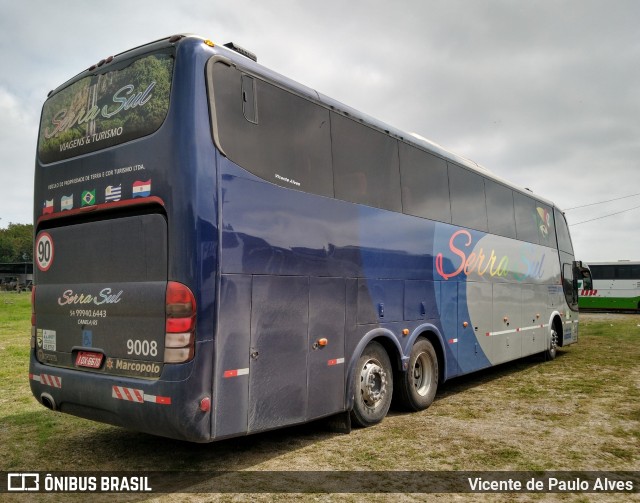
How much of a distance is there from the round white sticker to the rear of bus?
0.07 ft

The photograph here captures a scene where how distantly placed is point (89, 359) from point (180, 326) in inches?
54.3

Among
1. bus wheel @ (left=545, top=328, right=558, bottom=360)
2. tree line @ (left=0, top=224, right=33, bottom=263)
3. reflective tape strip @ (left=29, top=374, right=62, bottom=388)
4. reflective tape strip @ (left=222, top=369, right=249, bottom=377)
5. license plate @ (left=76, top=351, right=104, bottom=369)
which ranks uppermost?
tree line @ (left=0, top=224, right=33, bottom=263)

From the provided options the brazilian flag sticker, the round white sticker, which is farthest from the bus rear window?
the round white sticker

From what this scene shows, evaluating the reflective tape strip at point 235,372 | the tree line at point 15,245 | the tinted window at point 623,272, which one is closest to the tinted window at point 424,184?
the reflective tape strip at point 235,372

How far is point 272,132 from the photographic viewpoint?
568 cm

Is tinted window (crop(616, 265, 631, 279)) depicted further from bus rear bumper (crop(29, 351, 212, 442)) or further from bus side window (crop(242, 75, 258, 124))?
bus rear bumper (crop(29, 351, 212, 442))

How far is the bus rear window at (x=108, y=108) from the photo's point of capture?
524 centimetres

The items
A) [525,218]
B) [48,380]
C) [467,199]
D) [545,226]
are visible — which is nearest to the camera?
[48,380]

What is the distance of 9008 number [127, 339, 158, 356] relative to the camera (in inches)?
194

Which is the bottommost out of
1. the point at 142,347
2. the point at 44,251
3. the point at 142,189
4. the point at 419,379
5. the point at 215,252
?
the point at 419,379

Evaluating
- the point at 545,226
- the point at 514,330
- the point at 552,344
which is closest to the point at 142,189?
the point at 514,330

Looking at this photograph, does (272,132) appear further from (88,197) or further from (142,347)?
(142,347)

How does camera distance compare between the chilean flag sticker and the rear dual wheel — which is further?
the rear dual wheel

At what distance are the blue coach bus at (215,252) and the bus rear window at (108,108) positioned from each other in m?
0.02
